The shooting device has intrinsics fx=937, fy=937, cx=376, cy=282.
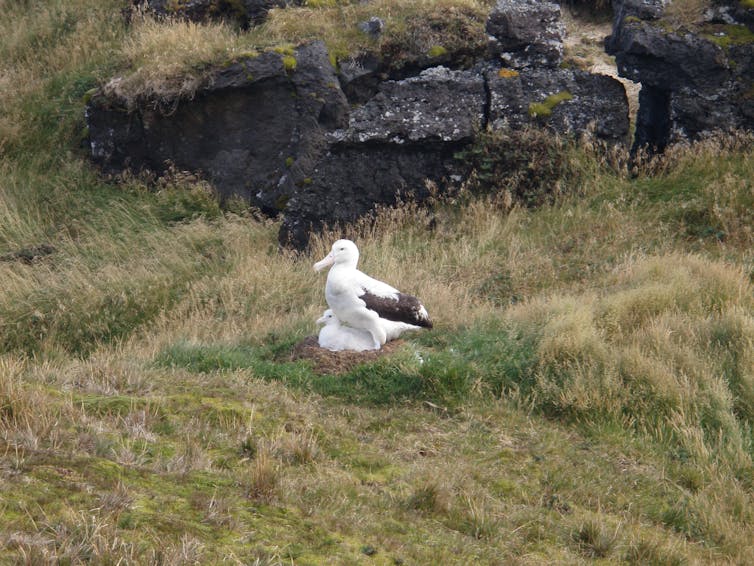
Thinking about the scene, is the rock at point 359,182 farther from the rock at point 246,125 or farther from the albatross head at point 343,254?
the albatross head at point 343,254

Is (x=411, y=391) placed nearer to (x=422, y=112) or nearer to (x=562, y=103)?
(x=422, y=112)

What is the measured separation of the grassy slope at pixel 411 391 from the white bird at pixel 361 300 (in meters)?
0.30

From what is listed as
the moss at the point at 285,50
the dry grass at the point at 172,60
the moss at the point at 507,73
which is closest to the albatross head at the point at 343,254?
the moss at the point at 507,73

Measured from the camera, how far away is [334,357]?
7379 mm

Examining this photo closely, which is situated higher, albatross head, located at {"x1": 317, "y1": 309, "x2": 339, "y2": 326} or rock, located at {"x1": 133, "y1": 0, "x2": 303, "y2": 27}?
rock, located at {"x1": 133, "y1": 0, "x2": 303, "y2": 27}

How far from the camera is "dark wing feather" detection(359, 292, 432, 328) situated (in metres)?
7.75

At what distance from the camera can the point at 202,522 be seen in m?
4.03

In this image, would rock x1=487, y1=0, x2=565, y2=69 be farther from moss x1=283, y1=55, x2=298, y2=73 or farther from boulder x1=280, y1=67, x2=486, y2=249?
moss x1=283, y1=55, x2=298, y2=73

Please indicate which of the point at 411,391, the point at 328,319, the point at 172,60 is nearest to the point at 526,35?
the point at 172,60

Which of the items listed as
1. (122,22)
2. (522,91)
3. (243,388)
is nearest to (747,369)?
(243,388)

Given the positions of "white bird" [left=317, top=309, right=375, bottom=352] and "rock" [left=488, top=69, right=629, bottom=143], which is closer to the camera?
"white bird" [left=317, top=309, right=375, bottom=352]

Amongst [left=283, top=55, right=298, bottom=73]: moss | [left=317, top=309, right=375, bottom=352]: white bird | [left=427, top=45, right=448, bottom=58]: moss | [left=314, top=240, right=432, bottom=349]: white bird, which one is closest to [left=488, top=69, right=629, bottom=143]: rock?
[left=427, top=45, right=448, bottom=58]: moss

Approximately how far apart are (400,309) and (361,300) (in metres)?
0.42

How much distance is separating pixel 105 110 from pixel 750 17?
9784 millimetres
